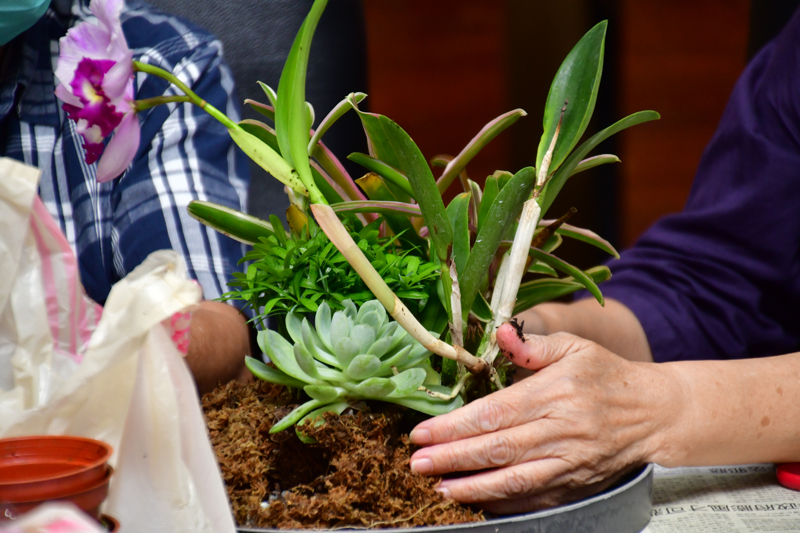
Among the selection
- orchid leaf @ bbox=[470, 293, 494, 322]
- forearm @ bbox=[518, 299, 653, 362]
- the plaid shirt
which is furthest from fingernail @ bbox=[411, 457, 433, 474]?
the plaid shirt

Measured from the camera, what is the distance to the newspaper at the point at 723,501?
0.52 m

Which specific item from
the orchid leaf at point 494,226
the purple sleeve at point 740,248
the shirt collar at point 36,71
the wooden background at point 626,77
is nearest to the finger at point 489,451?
the orchid leaf at point 494,226

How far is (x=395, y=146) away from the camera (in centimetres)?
45

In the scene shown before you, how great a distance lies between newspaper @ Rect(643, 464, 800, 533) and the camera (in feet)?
1.70

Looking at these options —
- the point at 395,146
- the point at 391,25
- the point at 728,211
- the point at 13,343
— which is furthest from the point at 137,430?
the point at 391,25

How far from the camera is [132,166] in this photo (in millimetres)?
1053

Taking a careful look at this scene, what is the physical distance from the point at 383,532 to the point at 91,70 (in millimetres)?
367

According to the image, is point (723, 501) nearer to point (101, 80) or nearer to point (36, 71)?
point (101, 80)

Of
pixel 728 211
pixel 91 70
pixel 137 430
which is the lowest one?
pixel 728 211

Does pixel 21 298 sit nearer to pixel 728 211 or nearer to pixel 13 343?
pixel 13 343

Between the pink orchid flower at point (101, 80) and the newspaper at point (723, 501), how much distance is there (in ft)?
1.61

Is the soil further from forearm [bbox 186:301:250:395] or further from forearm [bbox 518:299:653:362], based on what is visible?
forearm [bbox 518:299:653:362]

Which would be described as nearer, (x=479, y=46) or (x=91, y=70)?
(x=91, y=70)

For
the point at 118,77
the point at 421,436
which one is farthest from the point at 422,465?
the point at 118,77
